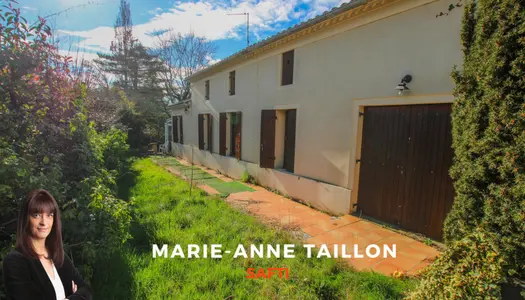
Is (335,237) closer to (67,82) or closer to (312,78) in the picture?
(312,78)

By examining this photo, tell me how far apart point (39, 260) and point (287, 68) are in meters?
7.28

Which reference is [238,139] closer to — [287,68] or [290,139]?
[290,139]

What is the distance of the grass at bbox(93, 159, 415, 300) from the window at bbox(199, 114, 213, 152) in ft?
26.0

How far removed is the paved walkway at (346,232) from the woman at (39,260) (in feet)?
11.4

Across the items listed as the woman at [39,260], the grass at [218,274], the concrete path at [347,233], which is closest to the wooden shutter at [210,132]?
the concrete path at [347,233]

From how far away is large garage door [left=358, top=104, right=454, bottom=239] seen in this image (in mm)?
4285

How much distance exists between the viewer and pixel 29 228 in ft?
5.11

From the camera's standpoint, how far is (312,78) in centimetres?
656

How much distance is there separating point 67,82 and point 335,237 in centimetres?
475

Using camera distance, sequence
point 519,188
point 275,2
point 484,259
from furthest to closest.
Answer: point 275,2 < point 519,188 < point 484,259

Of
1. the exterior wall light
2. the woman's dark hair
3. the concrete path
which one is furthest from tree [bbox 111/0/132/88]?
the woman's dark hair

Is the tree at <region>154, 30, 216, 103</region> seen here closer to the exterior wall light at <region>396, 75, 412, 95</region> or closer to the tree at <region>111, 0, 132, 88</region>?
the tree at <region>111, 0, 132, 88</region>

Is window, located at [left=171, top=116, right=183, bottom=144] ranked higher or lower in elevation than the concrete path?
higher

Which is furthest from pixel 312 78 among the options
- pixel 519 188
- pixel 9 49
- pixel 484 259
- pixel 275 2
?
pixel 9 49
